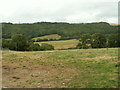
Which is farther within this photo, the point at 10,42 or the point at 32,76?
the point at 10,42

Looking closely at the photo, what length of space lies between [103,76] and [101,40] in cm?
6244

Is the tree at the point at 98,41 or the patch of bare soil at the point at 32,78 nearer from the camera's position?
the patch of bare soil at the point at 32,78

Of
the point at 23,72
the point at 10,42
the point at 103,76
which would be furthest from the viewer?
the point at 10,42

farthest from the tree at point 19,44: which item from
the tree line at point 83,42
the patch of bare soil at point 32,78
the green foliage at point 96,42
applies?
the patch of bare soil at point 32,78

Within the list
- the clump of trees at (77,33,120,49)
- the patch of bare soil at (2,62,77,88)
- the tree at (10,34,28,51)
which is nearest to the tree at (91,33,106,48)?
the clump of trees at (77,33,120,49)

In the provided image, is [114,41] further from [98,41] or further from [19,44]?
[19,44]

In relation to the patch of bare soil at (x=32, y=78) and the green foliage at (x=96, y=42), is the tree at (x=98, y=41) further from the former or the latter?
the patch of bare soil at (x=32, y=78)

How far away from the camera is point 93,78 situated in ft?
37.3

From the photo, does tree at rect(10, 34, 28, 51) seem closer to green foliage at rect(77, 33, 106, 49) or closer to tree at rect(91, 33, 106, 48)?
green foliage at rect(77, 33, 106, 49)

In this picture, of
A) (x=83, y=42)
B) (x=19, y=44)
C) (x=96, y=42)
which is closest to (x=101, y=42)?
(x=96, y=42)

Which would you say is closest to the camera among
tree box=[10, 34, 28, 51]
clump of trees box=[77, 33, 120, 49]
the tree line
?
tree box=[10, 34, 28, 51]

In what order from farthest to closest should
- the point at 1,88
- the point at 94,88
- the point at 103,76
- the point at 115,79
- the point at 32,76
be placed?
the point at 32,76 < the point at 103,76 < the point at 115,79 < the point at 1,88 < the point at 94,88

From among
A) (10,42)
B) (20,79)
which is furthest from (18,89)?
(10,42)

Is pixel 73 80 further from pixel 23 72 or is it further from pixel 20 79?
pixel 23 72
